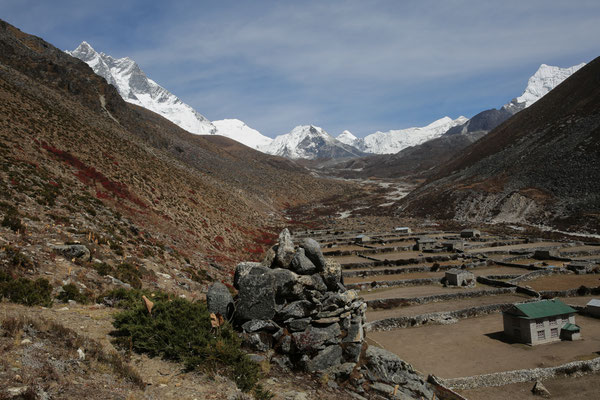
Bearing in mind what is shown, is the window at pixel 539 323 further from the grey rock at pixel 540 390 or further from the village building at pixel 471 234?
the village building at pixel 471 234

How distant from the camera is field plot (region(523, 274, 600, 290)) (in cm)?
3167

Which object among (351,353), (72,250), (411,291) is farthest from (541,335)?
(72,250)

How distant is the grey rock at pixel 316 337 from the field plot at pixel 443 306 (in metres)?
14.2

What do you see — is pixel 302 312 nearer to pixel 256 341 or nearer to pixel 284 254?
pixel 256 341

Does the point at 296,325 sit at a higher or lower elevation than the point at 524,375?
higher

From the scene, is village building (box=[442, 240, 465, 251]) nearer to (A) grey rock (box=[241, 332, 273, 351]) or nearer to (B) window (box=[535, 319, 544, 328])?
(B) window (box=[535, 319, 544, 328])

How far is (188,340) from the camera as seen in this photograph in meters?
9.31

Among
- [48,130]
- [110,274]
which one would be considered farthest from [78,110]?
[110,274]

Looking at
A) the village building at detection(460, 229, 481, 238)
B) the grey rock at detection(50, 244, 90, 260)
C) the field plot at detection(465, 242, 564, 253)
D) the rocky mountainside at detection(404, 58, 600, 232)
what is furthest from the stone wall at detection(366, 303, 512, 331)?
the rocky mountainside at detection(404, 58, 600, 232)

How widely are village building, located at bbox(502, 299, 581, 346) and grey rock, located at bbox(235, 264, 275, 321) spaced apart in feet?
59.6

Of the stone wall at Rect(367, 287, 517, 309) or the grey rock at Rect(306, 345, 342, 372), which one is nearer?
the grey rock at Rect(306, 345, 342, 372)

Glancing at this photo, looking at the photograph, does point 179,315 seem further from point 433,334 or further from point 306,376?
point 433,334

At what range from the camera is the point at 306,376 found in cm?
1025

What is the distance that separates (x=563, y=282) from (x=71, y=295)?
40.8 meters
